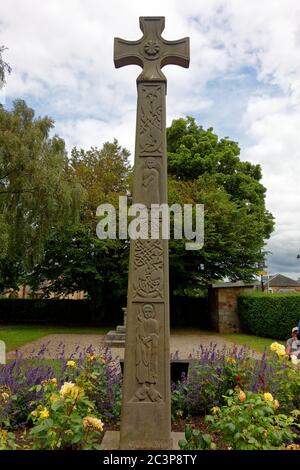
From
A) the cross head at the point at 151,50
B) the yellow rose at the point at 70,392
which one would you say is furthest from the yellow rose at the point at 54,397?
the cross head at the point at 151,50

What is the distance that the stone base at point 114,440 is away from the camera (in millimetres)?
3408

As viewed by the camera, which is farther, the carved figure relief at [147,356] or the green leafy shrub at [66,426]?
the carved figure relief at [147,356]

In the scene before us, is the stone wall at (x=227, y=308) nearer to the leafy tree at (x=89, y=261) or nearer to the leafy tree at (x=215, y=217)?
the leafy tree at (x=215, y=217)

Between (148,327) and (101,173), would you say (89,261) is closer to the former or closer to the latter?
(101,173)

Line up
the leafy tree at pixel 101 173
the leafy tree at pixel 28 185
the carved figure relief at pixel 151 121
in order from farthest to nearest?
1. the leafy tree at pixel 101 173
2. the leafy tree at pixel 28 185
3. the carved figure relief at pixel 151 121

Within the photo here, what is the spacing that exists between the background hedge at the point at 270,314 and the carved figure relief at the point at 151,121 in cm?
1141

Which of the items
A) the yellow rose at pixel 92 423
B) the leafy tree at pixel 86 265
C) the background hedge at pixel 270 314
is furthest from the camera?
the leafy tree at pixel 86 265

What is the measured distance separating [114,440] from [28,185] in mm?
9838

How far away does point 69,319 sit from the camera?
70.7ft

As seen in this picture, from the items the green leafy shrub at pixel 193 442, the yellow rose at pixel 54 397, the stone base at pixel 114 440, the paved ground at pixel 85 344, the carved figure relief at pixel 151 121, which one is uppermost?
the carved figure relief at pixel 151 121

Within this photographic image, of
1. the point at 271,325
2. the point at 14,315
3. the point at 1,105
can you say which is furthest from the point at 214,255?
the point at 14,315

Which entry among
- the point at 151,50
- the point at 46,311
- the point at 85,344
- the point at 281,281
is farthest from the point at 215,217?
the point at 281,281

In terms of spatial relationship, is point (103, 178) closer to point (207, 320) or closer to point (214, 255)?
point (214, 255)

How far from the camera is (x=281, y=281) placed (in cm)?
5716
